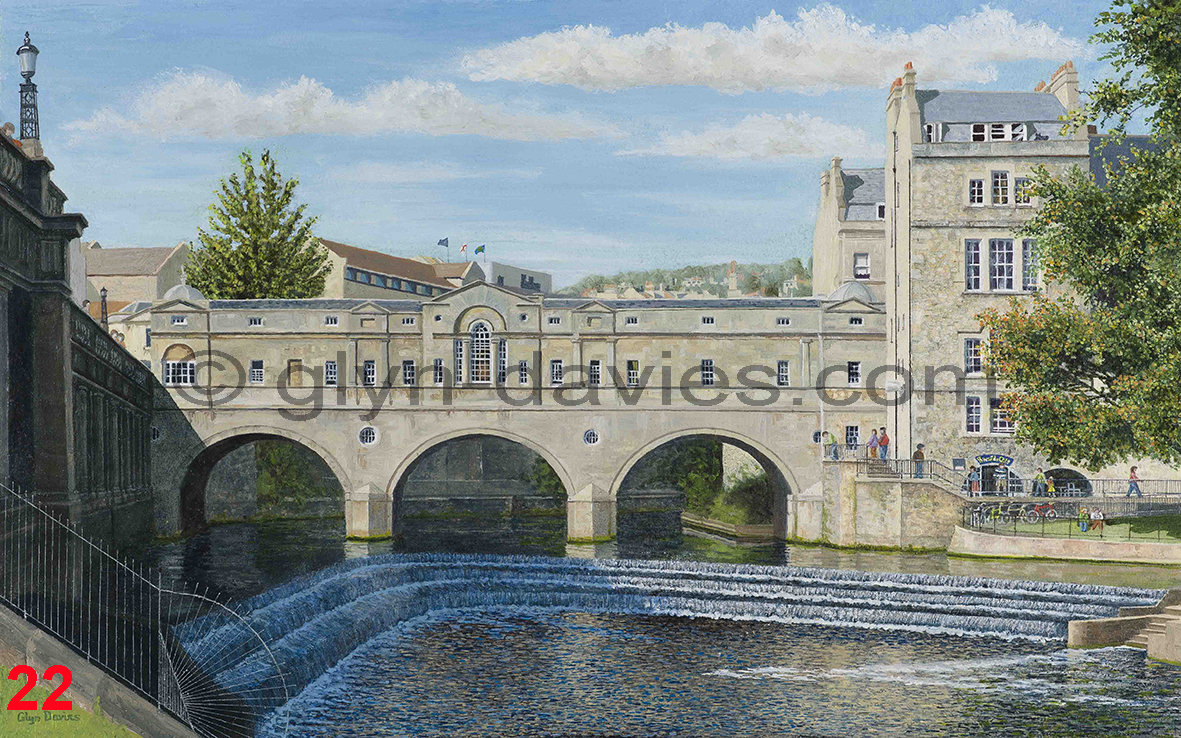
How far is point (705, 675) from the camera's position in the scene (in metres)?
27.9

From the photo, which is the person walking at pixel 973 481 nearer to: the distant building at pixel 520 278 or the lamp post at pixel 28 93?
the lamp post at pixel 28 93

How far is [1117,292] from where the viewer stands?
3316cm

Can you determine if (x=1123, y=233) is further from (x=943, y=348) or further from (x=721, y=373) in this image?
(x=721, y=373)

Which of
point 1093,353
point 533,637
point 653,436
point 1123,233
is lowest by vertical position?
point 533,637

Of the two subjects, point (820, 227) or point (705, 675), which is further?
point (820, 227)

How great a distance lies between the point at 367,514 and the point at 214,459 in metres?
8.79

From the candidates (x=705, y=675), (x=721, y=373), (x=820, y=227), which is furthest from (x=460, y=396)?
→ (x=820, y=227)

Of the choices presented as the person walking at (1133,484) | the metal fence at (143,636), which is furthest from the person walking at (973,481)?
the metal fence at (143,636)

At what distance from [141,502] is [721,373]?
83.8ft

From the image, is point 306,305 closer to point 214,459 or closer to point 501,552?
point 214,459

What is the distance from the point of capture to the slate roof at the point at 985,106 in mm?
50844

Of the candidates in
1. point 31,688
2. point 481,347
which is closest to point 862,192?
point 481,347

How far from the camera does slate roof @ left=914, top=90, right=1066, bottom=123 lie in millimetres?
50844

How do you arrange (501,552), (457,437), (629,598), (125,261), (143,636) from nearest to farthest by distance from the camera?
(143,636) → (629,598) → (501,552) → (457,437) → (125,261)
